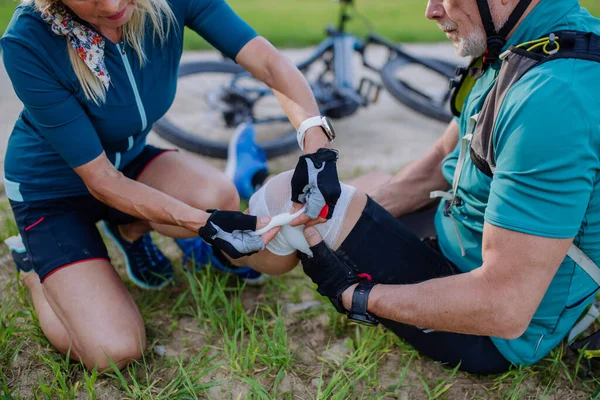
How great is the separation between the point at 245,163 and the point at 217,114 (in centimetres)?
137

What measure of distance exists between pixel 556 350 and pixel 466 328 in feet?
2.16

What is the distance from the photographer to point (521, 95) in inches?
56.5

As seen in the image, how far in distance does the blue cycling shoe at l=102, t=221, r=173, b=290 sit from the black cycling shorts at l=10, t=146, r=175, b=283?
10.6 inches

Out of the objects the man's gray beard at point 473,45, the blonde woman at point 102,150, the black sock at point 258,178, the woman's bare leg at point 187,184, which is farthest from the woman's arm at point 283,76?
the black sock at point 258,178

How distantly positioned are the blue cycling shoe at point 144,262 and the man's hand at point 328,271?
954 millimetres

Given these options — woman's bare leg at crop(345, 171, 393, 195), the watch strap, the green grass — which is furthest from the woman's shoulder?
the green grass

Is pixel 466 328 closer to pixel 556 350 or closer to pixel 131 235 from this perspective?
pixel 556 350

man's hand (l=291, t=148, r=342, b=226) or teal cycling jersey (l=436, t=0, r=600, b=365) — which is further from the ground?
teal cycling jersey (l=436, t=0, r=600, b=365)

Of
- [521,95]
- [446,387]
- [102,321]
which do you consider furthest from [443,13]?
[102,321]

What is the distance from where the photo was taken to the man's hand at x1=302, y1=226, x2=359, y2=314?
5.82 feet

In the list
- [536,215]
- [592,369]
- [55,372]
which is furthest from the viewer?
[592,369]

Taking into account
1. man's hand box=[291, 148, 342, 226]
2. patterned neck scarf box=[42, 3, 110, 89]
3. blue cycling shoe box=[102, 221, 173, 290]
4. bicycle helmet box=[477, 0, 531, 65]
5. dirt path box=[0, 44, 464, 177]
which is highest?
bicycle helmet box=[477, 0, 531, 65]

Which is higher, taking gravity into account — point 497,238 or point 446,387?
point 497,238

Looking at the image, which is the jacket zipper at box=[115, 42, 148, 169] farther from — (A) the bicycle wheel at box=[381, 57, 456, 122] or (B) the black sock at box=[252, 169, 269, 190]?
(A) the bicycle wheel at box=[381, 57, 456, 122]
